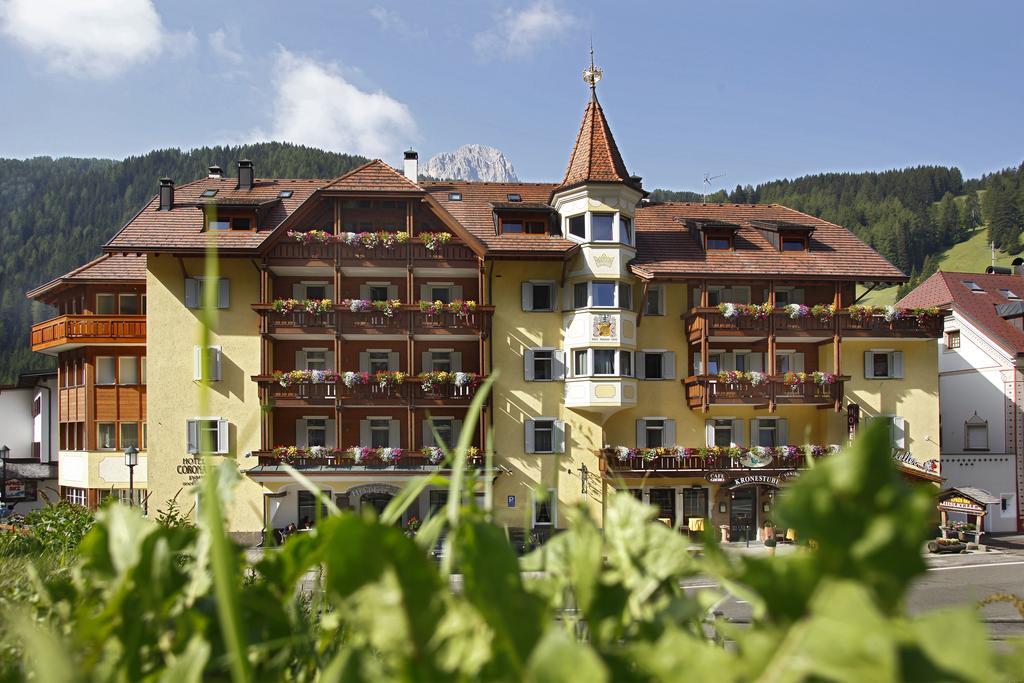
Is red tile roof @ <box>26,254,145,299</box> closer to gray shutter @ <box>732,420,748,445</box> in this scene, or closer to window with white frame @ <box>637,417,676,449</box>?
window with white frame @ <box>637,417,676,449</box>

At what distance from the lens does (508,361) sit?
27.0 meters

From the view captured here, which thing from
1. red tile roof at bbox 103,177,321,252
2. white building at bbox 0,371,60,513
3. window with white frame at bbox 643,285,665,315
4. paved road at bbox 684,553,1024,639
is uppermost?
red tile roof at bbox 103,177,321,252

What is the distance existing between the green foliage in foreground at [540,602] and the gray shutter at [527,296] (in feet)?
86.6

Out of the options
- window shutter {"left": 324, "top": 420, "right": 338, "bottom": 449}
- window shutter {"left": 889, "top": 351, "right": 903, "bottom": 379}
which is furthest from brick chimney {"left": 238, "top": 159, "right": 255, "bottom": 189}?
window shutter {"left": 889, "top": 351, "right": 903, "bottom": 379}

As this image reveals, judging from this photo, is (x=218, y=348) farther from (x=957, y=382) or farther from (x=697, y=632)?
(x=957, y=382)

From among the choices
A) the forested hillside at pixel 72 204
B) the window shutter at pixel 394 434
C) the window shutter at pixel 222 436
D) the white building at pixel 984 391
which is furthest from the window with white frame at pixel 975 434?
the forested hillside at pixel 72 204

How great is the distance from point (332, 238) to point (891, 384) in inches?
830

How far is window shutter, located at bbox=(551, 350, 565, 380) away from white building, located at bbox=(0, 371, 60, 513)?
73.4ft

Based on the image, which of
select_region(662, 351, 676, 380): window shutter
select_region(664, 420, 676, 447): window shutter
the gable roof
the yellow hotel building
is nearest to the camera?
the yellow hotel building

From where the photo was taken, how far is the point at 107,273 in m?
29.8

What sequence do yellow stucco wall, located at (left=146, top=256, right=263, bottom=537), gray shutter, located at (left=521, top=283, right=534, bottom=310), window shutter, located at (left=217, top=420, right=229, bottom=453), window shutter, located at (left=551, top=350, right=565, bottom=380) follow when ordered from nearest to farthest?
window shutter, located at (left=217, top=420, right=229, bottom=453) → yellow stucco wall, located at (left=146, top=256, right=263, bottom=537) → window shutter, located at (left=551, top=350, right=565, bottom=380) → gray shutter, located at (left=521, top=283, right=534, bottom=310)

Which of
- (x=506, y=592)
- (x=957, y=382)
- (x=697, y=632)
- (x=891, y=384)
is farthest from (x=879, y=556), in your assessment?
(x=957, y=382)

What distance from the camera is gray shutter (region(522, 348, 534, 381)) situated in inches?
1060

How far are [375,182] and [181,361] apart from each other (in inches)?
361
